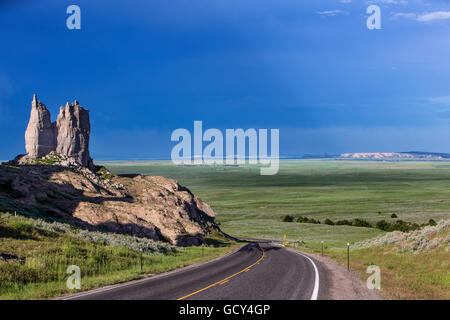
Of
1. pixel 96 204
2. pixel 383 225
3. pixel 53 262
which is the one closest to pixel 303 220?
pixel 383 225

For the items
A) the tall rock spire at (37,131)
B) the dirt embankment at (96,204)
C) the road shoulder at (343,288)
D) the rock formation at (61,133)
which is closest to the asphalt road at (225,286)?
the road shoulder at (343,288)

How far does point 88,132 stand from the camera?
64188mm

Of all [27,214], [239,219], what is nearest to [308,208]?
[239,219]

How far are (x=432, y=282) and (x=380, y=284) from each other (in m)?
2.51

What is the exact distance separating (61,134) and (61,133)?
0.17 m

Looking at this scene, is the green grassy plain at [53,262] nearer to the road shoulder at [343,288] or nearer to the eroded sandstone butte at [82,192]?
the eroded sandstone butte at [82,192]

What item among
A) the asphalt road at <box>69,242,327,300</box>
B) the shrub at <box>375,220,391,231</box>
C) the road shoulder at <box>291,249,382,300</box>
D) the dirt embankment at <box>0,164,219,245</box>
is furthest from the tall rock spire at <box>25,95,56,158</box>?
the shrub at <box>375,220,391,231</box>

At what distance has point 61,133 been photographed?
60.5m

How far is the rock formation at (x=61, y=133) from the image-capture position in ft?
193

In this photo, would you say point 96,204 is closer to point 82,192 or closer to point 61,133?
point 82,192

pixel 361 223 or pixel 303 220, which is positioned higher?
pixel 361 223

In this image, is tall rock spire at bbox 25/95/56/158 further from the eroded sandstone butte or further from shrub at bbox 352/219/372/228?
shrub at bbox 352/219/372/228

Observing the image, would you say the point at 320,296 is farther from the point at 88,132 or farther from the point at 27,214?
the point at 88,132

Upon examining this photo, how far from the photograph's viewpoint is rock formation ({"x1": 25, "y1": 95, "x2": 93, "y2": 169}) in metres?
58.7
